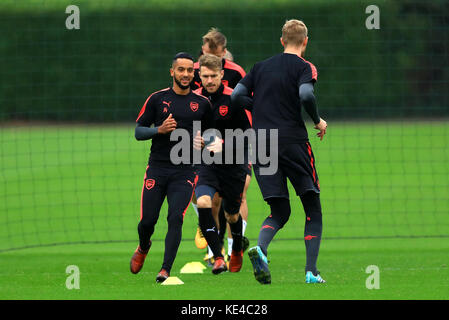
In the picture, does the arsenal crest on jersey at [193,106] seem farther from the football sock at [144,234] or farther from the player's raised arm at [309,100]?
the player's raised arm at [309,100]

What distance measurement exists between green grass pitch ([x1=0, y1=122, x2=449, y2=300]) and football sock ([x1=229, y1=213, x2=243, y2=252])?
29cm

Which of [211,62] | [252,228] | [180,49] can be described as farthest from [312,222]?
[180,49]

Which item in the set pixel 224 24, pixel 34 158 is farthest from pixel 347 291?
pixel 224 24

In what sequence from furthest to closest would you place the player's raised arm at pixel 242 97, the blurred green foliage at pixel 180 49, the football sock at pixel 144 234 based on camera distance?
the blurred green foliage at pixel 180 49 < the football sock at pixel 144 234 < the player's raised arm at pixel 242 97

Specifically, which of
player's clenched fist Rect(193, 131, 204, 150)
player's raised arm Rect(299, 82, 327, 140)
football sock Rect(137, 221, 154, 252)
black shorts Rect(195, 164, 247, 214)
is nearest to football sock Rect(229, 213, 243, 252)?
black shorts Rect(195, 164, 247, 214)

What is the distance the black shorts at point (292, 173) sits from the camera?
7.43 metres

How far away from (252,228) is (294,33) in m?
6.24

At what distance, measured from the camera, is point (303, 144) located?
24.6ft

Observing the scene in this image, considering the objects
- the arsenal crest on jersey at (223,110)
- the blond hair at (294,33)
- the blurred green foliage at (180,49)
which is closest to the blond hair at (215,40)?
the arsenal crest on jersey at (223,110)

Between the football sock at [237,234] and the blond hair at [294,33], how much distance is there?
7.80ft

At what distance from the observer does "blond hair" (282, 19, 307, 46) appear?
24.6 feet

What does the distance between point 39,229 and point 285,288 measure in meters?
7.09

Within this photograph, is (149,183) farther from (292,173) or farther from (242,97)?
(292,173)

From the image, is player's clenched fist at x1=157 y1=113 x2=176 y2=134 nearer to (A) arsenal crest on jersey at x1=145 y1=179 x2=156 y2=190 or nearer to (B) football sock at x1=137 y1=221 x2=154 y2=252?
(A) arsenal crest on jersey at x1=145 y1=179 x2=156 y2=190
